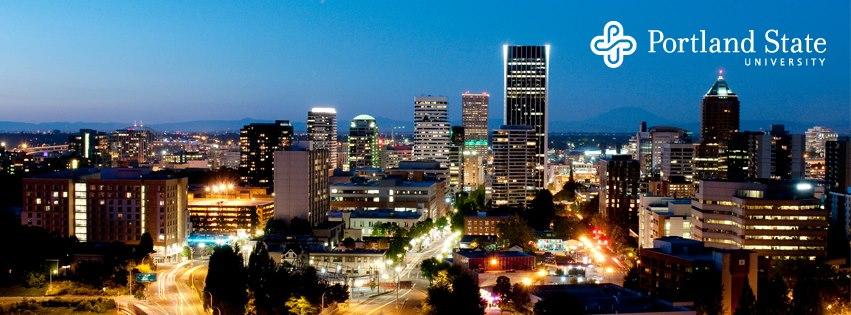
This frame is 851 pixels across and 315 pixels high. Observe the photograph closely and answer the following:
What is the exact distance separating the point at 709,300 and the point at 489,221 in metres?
17.0

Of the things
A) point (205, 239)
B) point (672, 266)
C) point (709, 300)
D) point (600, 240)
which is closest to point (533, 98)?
point (600, 240)

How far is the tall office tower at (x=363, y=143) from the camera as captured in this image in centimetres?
6250

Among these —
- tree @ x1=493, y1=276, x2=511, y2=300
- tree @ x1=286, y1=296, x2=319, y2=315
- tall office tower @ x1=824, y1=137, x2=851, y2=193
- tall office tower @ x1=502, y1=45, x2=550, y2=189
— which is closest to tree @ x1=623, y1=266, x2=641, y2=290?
tree @ x1=493, y1=276, x2=511, y2=300

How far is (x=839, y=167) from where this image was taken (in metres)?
36.8

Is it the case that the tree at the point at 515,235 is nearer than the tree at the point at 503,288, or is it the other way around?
the tree at the point at 503,288

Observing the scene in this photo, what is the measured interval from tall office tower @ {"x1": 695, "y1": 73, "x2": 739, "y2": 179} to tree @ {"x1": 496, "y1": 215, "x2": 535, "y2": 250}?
2211 cm

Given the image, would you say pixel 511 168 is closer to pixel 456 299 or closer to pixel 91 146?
pixel 456 299

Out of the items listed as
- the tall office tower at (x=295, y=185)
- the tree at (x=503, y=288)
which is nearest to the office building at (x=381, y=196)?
the tall office tower at (x=295, y=185)

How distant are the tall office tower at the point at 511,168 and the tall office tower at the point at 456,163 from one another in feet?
19.6

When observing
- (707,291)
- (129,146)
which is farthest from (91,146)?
(707,291)

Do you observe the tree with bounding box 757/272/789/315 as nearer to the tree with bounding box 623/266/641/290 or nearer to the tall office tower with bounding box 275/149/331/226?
the tree with bounding box 623/266/641/290

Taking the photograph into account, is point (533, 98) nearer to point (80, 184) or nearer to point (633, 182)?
point (633, 182)

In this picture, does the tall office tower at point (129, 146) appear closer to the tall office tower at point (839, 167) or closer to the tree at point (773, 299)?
the tall office tower at point (839, 167)

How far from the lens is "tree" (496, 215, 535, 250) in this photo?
29.2 metres
